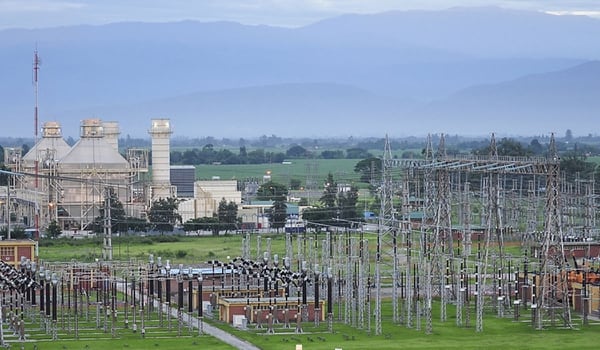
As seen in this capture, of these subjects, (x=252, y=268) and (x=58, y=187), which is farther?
(x=58, y=187)

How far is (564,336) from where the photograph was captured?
138 ft

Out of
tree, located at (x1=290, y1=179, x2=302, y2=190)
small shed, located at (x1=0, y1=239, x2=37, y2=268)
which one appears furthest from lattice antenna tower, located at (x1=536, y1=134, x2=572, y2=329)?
tree, located at (x1=290, y1=179, x2=302, y2=190)

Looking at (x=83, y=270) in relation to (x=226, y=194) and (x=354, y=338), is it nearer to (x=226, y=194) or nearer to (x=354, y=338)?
(x=354, y=338)

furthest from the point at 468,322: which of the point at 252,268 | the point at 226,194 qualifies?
the point at 226,194

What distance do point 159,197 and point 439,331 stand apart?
48.1m

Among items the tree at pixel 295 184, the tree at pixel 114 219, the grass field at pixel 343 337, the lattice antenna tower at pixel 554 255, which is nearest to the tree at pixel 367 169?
the tree at pixel 295 184

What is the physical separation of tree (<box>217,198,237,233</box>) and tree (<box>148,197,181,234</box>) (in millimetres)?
2597

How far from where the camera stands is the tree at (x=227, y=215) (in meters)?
83.2

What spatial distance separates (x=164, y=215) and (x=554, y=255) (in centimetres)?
4114

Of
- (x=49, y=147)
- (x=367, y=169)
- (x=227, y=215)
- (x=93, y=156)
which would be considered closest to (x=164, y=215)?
(x=227, y=215)

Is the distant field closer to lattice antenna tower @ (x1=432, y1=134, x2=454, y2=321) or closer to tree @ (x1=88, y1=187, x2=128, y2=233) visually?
tree @ (x1=88, y1=187, x2=128, y2=233)

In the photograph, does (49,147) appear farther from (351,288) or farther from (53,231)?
(351,288)

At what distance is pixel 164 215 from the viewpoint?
84.1 metres

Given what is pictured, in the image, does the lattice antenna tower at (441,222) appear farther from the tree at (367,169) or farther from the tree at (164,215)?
the tree at (367,169)
